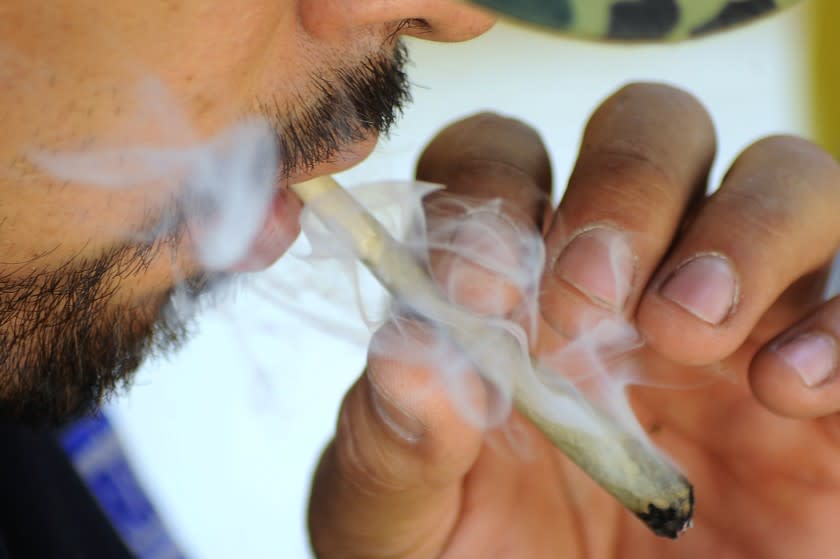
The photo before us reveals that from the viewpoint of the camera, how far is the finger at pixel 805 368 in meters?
0.50

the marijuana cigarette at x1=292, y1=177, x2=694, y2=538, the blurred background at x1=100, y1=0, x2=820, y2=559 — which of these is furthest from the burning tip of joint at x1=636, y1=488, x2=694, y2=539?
the blurred background at x1=100, y1=0, x2=820, y2=559

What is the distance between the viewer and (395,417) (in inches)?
21.7

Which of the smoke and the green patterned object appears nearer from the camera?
the green patterned object

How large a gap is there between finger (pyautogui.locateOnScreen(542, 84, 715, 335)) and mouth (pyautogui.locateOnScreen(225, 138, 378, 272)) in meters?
0.16

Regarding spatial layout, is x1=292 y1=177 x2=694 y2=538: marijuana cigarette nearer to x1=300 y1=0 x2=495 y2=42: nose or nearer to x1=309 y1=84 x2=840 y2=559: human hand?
x1=309 y1=84 x2=840 y2=559: human hand

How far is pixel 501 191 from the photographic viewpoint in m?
0.56

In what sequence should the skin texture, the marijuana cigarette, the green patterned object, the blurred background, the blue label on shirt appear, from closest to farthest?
the green patterned object < the skin texture < the marijuana cigarette < the blue label on shirt < the blurred background

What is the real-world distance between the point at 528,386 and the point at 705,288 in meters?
0.13

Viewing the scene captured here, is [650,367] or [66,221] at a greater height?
[66,221]

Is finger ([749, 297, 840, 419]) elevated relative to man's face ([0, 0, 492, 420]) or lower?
lower

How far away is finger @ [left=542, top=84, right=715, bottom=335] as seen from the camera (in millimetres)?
502

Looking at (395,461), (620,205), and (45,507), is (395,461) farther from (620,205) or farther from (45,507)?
(45,507)

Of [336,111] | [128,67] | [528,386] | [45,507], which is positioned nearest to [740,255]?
[528,386]

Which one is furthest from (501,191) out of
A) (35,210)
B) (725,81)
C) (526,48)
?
(725,81)
